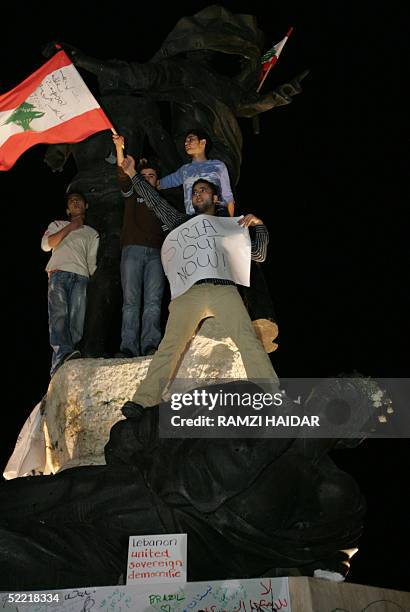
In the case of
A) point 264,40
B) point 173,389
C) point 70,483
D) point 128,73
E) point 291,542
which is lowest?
point 291,542

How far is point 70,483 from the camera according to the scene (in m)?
4.88

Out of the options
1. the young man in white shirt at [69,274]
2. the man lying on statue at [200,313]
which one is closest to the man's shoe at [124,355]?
the young man in white shirt at [69,274]

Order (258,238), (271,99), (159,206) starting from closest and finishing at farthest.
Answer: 1. (258,238)
2. (159,206)
3. (271,99)

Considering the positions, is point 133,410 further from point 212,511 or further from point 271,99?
point 271,99

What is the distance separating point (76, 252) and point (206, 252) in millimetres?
1711

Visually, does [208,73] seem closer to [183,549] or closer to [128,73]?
[128,73]

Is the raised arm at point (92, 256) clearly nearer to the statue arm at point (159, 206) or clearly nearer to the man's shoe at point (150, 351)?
the statue arm at point (159, 206)

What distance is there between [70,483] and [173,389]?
3.30 feet

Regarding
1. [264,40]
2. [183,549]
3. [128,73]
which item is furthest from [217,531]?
[264,40]

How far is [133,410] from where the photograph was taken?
4805mm

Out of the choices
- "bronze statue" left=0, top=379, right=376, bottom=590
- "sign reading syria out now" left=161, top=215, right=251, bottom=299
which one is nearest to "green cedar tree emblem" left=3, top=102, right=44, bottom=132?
"sign reading syria out now" left=161, top=215, right=251, bottom=299

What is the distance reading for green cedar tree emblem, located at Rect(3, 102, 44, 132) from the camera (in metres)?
7.11

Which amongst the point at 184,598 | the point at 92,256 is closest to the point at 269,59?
the point at 92,256

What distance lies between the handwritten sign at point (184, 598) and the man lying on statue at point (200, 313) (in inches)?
44.3
